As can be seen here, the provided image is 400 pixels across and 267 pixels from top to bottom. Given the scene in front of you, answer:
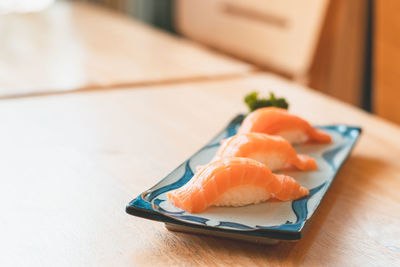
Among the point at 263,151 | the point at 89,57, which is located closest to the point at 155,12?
the point at 89,57

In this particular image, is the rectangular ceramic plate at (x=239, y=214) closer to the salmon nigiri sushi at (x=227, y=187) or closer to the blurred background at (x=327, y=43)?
the salmon nigiri sushi at (x=227, y=187)

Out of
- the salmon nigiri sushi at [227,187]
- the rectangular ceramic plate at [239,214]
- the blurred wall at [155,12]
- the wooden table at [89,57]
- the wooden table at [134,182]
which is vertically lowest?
the blurred wall at [155,12]

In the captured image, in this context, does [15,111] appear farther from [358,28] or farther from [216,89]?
[358,28]

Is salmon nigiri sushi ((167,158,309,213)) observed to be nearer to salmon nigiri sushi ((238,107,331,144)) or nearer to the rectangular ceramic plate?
the rectangular ceramic plate

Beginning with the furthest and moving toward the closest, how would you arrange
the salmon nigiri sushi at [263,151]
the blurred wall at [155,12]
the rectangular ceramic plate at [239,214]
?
the blurred wall at [155,12], the salmon nigiri sushi at [263,151], the rectangular ceramic plate at [239,214]

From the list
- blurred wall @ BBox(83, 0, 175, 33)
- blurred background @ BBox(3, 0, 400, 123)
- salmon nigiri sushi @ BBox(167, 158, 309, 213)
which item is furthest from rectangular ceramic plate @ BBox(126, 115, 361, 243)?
blurred wall @ BBox(83, 0, 175, 33)

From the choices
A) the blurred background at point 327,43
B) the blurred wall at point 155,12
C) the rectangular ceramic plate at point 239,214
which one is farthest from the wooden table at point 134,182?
the blurred wall at point 155,12

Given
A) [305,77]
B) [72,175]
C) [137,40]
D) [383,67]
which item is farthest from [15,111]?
[383,67]
